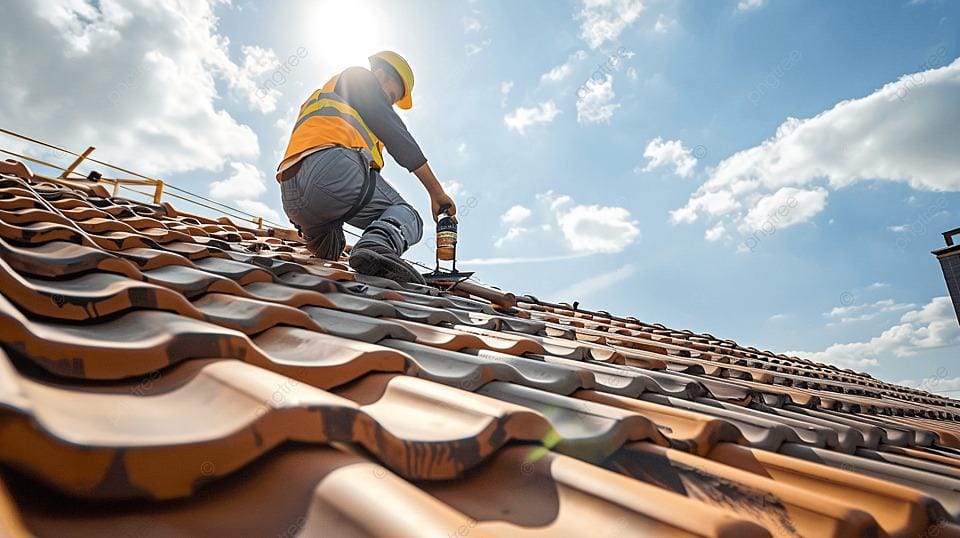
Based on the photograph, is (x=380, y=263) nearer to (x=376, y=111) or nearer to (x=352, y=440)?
(x=376, y=111)

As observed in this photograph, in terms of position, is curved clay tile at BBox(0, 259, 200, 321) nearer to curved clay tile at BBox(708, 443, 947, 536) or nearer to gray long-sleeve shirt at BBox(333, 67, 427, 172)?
curved clay tile at BBox(708, 443, 947, 536)

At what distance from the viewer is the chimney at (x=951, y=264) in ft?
30.4

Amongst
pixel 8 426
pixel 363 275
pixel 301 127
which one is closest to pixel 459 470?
pixel 8 426

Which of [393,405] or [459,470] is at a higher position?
[393,405]

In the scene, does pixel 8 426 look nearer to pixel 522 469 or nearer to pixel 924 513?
pixel 522 469

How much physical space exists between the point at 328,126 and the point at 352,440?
280 centimetres

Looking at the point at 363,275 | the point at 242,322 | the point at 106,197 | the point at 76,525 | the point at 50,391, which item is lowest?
the point at 76,525

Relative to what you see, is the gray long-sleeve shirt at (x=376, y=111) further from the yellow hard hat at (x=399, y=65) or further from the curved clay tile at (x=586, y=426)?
→ the curved clay tile at (x=586, y=426)

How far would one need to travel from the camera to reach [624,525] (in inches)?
27.5

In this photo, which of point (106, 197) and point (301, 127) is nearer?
point (301, 127)

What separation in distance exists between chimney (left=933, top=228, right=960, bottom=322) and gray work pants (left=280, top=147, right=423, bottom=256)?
10.9 m

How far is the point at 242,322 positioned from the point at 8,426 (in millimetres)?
904


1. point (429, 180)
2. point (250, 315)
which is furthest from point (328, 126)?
point (250, 315)

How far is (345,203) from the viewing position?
129 inches
